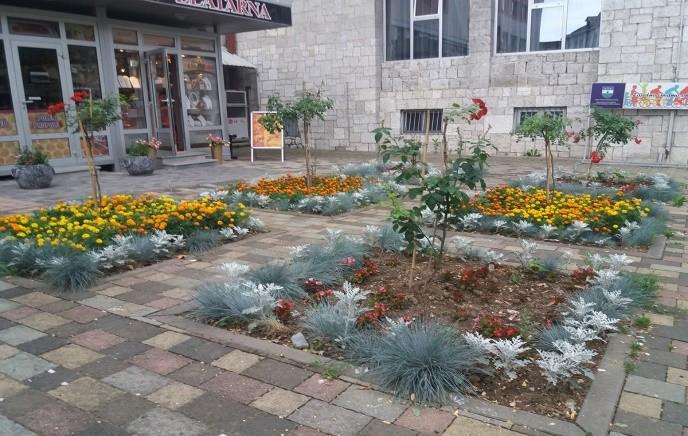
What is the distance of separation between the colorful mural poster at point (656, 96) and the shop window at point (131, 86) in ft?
35.2

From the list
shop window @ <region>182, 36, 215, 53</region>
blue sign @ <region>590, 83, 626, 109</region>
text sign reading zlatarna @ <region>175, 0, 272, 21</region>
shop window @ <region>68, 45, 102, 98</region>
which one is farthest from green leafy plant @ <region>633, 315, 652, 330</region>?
shop window @ <region>182, 36, 215, 53</region>

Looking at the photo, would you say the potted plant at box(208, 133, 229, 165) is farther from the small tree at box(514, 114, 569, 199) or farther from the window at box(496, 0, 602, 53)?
the small tree at box(514, 114, 569, 199)

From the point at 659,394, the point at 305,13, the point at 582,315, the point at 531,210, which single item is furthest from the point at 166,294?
the point at 305,13

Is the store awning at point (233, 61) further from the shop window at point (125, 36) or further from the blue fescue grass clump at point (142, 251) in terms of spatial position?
the blue fescue grass clump at point (142, 251)

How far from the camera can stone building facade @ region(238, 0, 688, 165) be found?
1144 cm

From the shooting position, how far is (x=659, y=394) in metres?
2.48

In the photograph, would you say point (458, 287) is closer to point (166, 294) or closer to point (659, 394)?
point (659, 394)

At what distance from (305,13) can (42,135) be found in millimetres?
8710

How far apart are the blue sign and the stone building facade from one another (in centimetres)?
26

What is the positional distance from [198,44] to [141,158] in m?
3.63

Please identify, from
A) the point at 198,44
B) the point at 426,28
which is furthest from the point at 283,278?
the point at 426,28

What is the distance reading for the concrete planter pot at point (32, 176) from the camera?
8.67 m

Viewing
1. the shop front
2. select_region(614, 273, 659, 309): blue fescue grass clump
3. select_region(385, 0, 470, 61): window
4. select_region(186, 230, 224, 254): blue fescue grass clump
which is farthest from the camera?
select_region(385, 0, 470, 61): window

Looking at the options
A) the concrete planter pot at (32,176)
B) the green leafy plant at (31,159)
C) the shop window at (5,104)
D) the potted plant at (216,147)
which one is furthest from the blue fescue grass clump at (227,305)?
the potted plant at (216,147)
